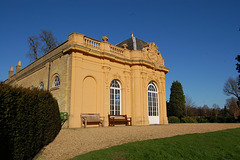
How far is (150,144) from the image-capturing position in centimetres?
637

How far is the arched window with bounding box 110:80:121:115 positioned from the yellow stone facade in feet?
0.36

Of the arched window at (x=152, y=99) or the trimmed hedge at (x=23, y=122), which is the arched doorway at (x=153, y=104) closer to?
the arched window at (x=152, y=99)

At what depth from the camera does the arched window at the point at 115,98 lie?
1448 centimetres

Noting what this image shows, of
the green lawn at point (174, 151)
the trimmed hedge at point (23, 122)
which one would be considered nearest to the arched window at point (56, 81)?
the trimmed hedge at point (23, 122)

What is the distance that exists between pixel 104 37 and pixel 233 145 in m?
10.8

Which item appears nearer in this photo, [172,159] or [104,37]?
[172,159]

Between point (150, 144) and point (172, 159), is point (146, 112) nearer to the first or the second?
point (150, 144)

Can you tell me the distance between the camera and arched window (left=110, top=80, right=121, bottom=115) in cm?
1448

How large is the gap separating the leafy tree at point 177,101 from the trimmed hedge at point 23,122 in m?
24.6

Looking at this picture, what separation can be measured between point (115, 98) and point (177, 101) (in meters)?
17.1

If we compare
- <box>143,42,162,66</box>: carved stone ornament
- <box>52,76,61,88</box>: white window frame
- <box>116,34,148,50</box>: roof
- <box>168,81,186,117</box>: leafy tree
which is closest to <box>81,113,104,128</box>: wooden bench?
<box>52,76,61,88</box>: white window frame

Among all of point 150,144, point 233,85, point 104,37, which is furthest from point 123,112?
point 233,85

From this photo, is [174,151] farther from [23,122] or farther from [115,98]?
[115,98]

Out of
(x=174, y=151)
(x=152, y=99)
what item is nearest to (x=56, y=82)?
(x=152, y=99)
